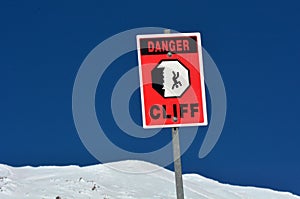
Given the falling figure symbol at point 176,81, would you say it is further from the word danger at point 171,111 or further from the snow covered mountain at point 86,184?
the snow covered mountain at point 86,184

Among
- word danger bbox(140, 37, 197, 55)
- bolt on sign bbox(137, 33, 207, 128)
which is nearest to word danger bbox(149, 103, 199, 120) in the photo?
bolt on sign bbox(137, 33, 207, 128)

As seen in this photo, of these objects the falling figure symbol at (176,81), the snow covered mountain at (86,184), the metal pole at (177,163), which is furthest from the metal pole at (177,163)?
the snow covered mountain at (86,184)

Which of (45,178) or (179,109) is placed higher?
(179,109)

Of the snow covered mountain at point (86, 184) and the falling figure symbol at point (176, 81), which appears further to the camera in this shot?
the snow covered mountain at point (86, 184)

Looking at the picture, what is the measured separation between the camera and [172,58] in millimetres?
4219

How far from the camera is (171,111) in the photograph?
13.7 ft

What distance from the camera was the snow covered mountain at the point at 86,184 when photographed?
112 feet

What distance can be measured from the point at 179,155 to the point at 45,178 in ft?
125

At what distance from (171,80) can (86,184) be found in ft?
114

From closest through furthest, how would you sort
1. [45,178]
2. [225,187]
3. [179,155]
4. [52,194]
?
[179,155], [52,194], [45,178], [225,187]

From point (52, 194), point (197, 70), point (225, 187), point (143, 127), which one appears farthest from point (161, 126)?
point (225, 187)

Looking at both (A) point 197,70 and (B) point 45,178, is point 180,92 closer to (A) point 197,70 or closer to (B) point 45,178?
(A) point 197,70

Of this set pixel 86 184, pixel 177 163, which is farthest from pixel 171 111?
pixel 86 184

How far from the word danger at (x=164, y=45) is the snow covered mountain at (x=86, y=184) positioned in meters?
25.0
